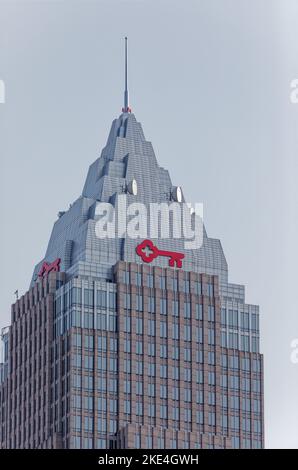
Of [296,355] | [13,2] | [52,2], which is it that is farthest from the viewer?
[296,355]
